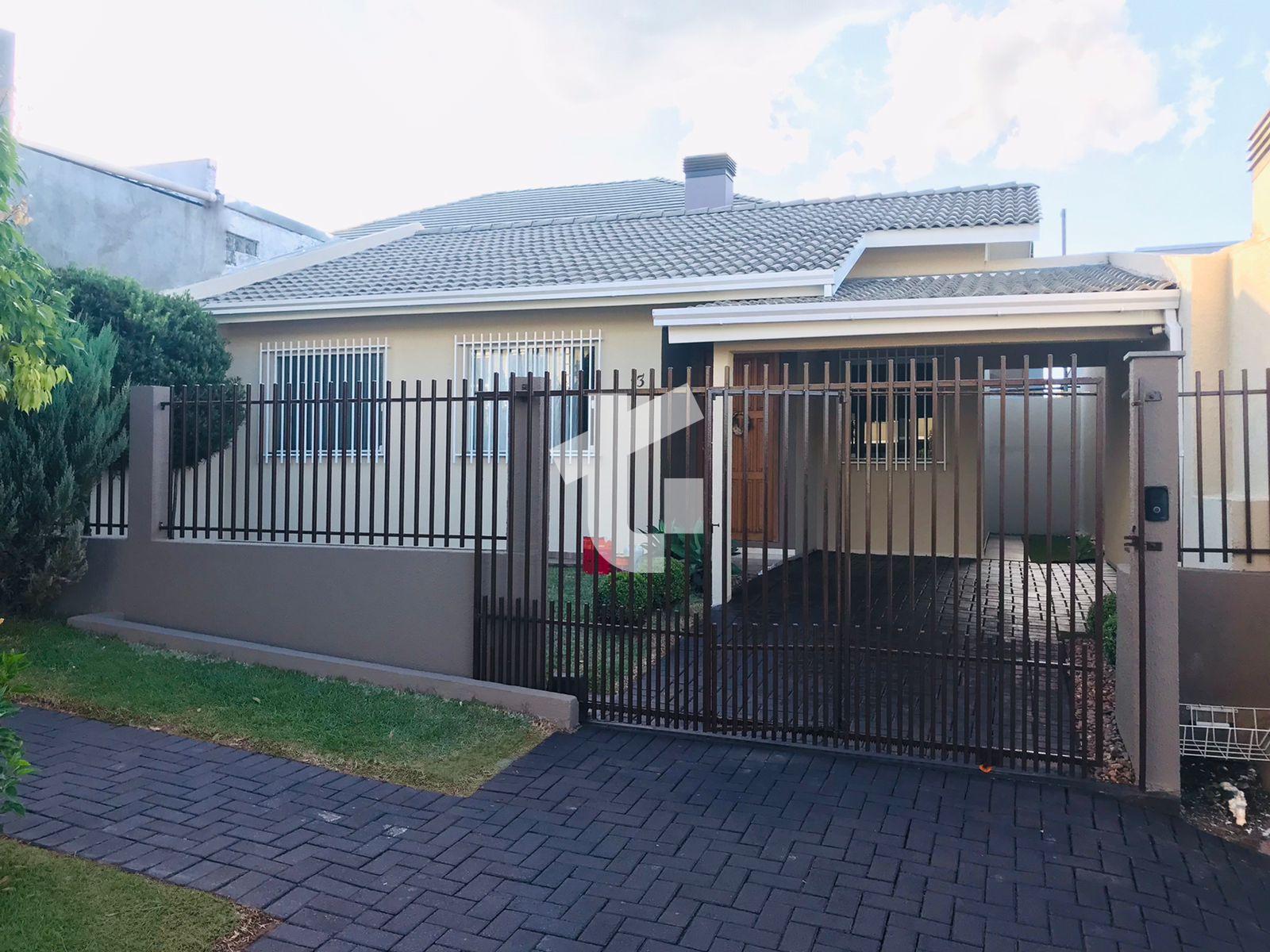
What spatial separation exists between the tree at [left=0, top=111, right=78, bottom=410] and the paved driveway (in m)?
2.10

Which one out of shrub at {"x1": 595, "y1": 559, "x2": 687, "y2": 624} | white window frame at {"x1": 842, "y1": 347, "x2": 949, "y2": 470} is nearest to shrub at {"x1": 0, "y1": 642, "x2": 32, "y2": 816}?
shrub at {"x1": 595, "y1": 559, "x2": 687, "y2": 624}

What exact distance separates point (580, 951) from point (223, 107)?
51.3 feet

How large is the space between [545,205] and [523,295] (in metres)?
10.5

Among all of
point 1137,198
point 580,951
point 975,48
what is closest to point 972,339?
point 580,951

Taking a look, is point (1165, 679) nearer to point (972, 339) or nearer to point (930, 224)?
point (972, 339)

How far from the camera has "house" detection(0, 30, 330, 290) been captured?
1460 cm

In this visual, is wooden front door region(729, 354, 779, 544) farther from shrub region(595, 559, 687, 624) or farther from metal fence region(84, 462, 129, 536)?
metal fence region(84, 462, 129, 536)

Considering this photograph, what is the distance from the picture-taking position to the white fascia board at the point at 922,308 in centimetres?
786

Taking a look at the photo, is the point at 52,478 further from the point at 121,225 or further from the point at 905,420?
the point at 121,225

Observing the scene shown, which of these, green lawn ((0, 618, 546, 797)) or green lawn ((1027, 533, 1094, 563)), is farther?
green lawn ((1027, 533, 1094, 563))

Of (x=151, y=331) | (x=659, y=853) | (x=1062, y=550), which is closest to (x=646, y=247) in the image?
(x=151, y=331)

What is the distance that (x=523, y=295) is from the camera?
36.1 feet

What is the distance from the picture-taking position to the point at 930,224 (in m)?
11.6

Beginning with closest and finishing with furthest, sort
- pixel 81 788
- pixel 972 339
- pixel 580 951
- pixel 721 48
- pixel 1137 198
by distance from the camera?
pixel 580 951 → pixel 81 788 → pixel 972 339 → pixel 721 48 → pixel 1137 198
